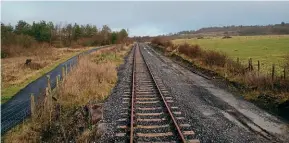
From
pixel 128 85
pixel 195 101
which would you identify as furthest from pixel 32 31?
pixel 195 101

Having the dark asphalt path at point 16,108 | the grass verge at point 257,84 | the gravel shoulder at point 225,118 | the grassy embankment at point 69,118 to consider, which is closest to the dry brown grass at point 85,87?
the grassy embankment at point 69,118

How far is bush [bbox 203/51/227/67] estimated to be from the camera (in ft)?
80.5

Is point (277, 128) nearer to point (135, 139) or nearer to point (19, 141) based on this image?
point (135, 139)

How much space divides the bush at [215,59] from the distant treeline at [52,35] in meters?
34.9

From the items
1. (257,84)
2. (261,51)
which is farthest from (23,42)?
(257,84)

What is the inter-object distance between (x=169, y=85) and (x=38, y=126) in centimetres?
905

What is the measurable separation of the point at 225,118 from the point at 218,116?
34 centimetres

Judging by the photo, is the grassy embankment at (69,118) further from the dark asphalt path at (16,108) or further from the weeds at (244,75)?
the weeds at (244,75)

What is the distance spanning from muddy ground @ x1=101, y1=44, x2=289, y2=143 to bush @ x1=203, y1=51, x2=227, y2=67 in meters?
7.41

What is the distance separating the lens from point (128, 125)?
10.1 metres

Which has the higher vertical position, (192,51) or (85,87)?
(192,51)

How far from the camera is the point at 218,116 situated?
11492 mm

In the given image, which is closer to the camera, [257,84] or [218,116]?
[218,116]

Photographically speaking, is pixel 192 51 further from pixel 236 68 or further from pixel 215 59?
pixel 236 68
